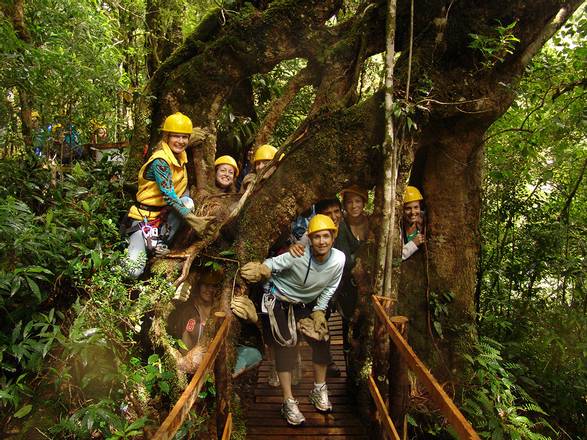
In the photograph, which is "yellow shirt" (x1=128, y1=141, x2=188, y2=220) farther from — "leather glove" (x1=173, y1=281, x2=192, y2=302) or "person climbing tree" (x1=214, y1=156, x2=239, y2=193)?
"person climbing tree" (x1=214, y1=156, x2=239, y2=193)

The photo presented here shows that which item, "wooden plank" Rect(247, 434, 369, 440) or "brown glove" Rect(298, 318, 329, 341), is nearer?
"wooden plank" Rect(247, 434, 369, 440)

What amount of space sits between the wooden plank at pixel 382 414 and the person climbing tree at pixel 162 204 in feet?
7.73

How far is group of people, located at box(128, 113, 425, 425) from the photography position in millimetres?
4438

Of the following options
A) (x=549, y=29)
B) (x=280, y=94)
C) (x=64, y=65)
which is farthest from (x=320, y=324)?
(x=280, y=94)

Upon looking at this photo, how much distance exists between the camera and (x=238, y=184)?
6.41 metres

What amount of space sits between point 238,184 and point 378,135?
2280 millimetres

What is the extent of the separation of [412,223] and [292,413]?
293 cm

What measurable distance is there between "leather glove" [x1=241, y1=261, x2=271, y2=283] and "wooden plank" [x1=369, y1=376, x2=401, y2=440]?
145 centimetres

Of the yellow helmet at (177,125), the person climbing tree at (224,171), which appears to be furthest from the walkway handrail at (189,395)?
the person climbing tree at (224,171)

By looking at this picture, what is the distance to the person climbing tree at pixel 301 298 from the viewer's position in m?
4.40

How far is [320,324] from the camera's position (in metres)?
4.51

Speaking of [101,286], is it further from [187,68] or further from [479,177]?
[479,177]

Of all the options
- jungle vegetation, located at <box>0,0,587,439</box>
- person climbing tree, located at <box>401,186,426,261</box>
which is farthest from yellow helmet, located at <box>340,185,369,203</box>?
person climbing tree, located at <box>401,186,426,261</box>

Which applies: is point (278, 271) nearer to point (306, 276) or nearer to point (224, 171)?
point (306, 276)
